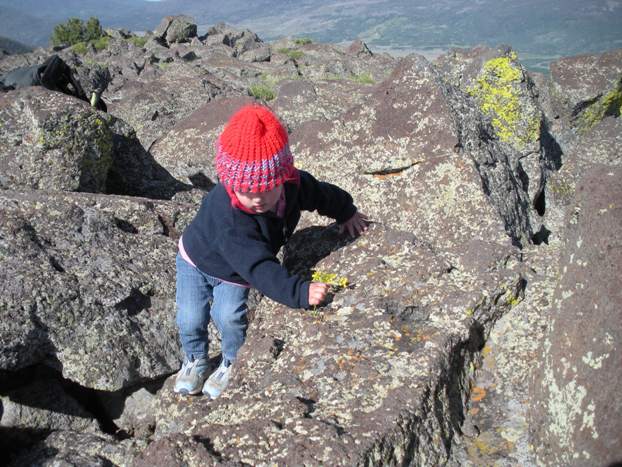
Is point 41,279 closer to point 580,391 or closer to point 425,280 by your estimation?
point 425,280

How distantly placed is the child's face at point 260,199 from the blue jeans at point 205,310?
0.68 meters

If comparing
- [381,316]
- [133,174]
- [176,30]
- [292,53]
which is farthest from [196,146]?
[176,30]

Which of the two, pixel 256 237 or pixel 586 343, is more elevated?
pixel 256 237

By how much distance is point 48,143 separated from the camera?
562 cm

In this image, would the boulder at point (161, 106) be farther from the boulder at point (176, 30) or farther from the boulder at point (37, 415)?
the boulder at point (176, 30)

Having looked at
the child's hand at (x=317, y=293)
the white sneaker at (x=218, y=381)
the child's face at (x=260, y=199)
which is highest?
the child's face at (x=260, y=199)

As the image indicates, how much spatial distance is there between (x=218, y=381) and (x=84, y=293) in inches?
47.9

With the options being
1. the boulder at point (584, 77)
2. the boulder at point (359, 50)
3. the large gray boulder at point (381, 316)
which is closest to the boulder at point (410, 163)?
the large gray boulder at point (381, 316)

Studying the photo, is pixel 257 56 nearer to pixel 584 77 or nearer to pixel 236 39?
pixel 236 39

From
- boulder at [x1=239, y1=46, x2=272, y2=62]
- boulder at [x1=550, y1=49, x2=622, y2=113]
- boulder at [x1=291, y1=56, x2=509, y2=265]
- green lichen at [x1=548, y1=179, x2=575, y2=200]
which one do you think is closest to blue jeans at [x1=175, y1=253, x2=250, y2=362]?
boulder at [x1=291, y1=56, x2=509, y2=265]

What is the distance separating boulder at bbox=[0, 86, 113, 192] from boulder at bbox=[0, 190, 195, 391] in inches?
35.4

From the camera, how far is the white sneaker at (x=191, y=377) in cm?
383

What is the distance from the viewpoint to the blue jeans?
3.78 meters

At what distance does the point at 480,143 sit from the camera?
15.6 feet
